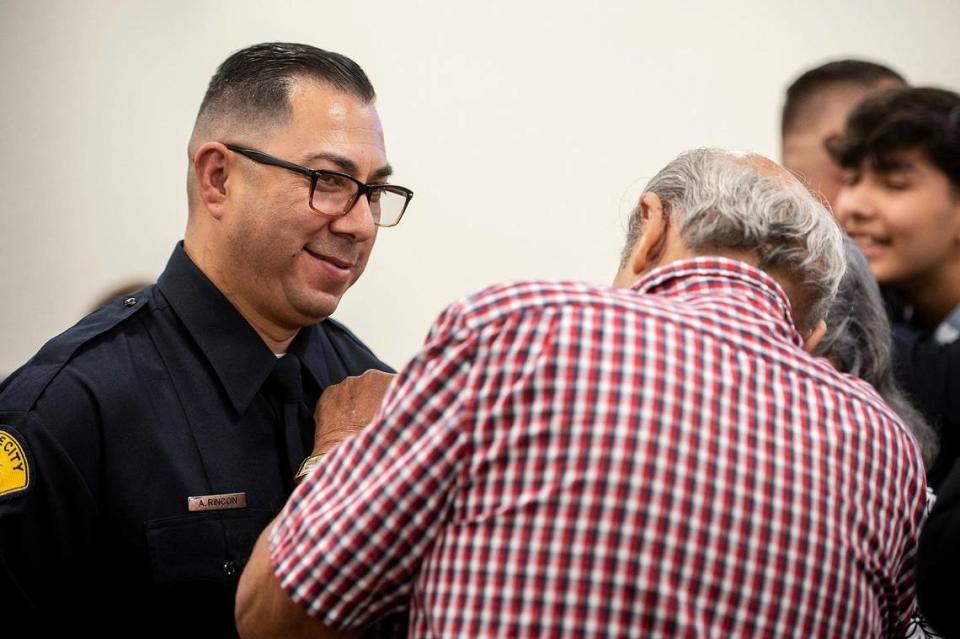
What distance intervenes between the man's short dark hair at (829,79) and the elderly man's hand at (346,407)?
175 cm

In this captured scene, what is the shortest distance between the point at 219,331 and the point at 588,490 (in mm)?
740

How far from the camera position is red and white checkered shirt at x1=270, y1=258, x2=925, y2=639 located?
94 centimetres

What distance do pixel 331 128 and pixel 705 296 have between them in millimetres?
695

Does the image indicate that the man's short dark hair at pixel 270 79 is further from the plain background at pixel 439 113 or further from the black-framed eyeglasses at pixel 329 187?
the plain background at pixel 439 113

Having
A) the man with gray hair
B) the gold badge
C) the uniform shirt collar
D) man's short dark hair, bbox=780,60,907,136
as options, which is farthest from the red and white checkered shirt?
man's short dark hair, bbox=780,60,907,136

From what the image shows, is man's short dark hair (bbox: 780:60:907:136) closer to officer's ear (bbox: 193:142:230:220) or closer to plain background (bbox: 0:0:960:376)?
plain background (bbox: 0:0:960:376)

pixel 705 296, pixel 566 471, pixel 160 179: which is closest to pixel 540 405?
pixel 566 471

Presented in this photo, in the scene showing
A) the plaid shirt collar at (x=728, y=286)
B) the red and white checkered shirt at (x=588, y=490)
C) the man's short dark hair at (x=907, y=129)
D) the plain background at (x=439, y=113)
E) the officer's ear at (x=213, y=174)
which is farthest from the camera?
the plain background at (x=439, y=113)

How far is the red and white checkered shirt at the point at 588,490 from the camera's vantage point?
3.09 ft

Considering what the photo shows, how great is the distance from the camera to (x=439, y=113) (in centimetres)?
270

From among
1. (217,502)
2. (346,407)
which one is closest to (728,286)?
(346,407)

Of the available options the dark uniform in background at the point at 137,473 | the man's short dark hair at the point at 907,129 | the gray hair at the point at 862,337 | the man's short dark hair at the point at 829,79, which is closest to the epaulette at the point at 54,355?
the dark uniform in background at the point at 137,473

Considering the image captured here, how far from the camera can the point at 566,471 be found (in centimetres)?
95

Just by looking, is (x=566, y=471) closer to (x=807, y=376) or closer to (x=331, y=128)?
(x=807, y=376)
